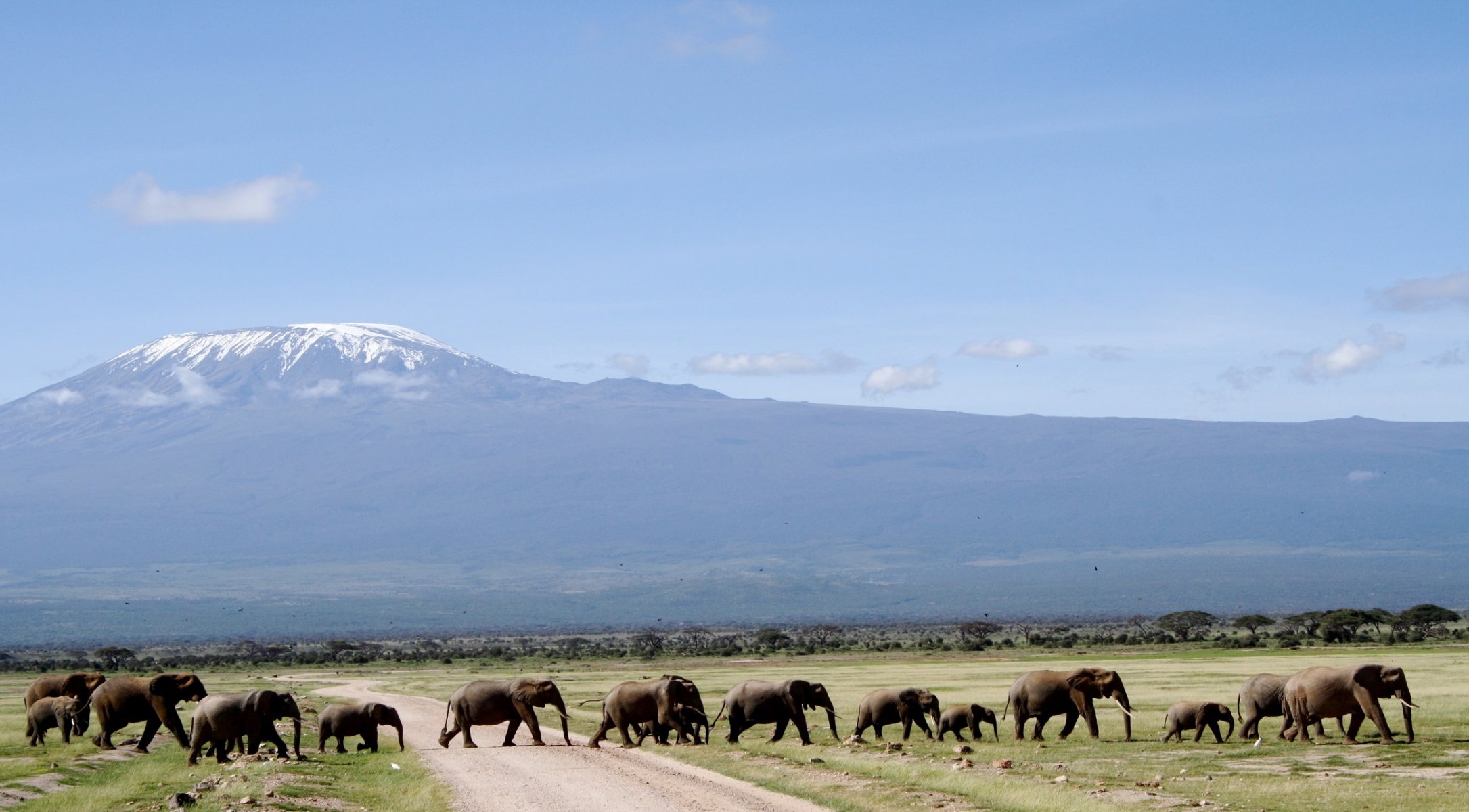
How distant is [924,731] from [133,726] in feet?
68.5

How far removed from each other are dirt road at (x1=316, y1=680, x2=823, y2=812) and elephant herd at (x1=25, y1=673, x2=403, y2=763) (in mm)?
1778

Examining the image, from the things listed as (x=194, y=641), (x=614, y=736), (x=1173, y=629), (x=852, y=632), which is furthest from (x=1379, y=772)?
(x=194, y=641)

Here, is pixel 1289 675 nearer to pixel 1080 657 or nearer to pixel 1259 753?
Result: pixel 1259 753

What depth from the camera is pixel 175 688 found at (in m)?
30.6

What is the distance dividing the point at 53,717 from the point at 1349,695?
88.8ft

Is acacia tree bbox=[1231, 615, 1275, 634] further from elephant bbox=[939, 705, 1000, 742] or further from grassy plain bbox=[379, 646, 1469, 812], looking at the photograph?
elephant bbox=[939, 705, 1000, 742]

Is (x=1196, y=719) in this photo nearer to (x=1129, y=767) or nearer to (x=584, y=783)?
(x=1129, y=767)

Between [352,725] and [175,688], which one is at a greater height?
[175,688]

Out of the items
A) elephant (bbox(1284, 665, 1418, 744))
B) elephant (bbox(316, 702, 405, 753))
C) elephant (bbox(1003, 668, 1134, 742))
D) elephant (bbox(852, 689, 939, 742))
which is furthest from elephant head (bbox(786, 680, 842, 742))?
elephant (bbox(1284, 665, 1418, 744))

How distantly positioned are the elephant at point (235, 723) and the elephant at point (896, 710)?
11895 mm

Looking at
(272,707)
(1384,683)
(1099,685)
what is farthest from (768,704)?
(1384,683)

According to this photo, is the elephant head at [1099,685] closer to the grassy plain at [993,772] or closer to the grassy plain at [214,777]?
the grassy plain at [993,772]

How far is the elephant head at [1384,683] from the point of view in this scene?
28922 millimetres

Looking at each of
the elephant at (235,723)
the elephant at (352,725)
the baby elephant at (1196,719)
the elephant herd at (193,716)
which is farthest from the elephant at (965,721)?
the elephant at (235,723)
